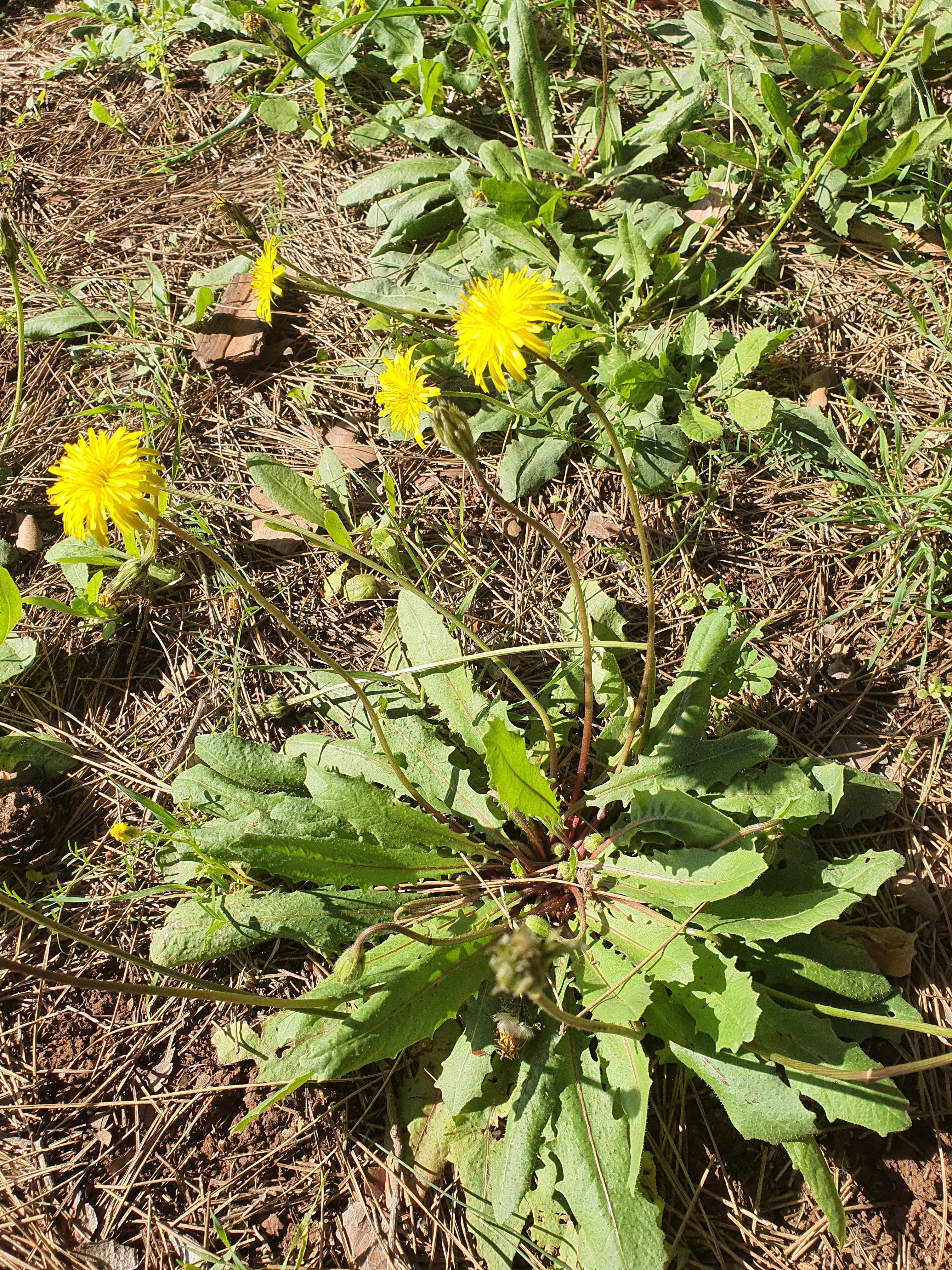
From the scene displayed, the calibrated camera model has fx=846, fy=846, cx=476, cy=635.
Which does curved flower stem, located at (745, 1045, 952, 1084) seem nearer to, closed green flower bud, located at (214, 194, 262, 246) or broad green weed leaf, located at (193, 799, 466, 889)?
broad green weed leaf, located at (193, 799, 466, 889)

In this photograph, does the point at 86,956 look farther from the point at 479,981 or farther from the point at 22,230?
the point at 22,230

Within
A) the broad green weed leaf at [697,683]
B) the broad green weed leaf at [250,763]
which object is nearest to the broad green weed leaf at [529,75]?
the broad green weed leaf at [697,683]

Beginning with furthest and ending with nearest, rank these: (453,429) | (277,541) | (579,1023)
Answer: (277,541), (453,429), (579,1023)

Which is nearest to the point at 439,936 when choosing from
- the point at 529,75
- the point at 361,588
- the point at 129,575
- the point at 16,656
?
the point at 361,588

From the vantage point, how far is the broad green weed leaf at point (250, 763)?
7.65ft

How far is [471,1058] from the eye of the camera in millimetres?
1996

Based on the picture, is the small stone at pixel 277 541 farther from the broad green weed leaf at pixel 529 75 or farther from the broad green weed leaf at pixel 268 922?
the broad green weed leaf at pixel 529 75

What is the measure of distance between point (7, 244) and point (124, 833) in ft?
5.34

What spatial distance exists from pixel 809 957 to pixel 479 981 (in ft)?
2.63

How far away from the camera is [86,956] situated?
2.35 m

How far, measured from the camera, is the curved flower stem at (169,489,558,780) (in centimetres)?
189

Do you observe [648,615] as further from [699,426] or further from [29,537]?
[29,537]

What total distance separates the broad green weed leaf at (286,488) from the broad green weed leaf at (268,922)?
3.69 ft

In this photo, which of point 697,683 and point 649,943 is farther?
point 697,683
